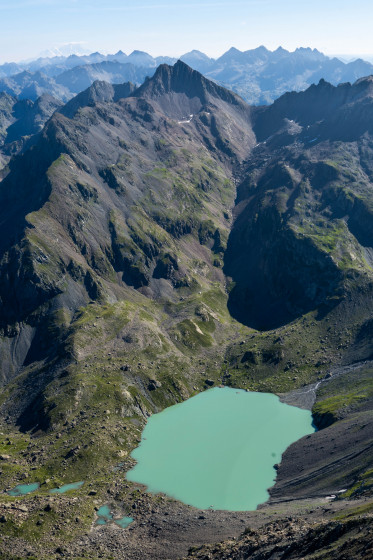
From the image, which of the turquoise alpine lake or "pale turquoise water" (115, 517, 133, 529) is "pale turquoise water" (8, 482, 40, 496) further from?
"pale turquoise water" (115, 517, 133, 529)

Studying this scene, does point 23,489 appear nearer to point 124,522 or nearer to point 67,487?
point 67,487

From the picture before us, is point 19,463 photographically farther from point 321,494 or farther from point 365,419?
point 365,419

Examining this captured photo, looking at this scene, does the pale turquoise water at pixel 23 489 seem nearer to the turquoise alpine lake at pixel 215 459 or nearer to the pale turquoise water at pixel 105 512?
the pale turquoise water at pixel 105 512

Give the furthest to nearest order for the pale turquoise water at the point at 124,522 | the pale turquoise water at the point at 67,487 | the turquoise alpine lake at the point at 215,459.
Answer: the turquoise alpine lake at the point at 215,459 < the pale turquoise water at the point at 67,487 < the pale turquoise water at the point at 124,522

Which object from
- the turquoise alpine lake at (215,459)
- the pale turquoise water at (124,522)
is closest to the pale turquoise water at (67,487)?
the turquoise alpine lake at (215,459)

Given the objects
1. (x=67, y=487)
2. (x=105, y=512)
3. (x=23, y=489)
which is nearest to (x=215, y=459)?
(x=105, y=512)

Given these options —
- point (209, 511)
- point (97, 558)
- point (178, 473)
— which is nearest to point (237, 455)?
point (178, 473)
